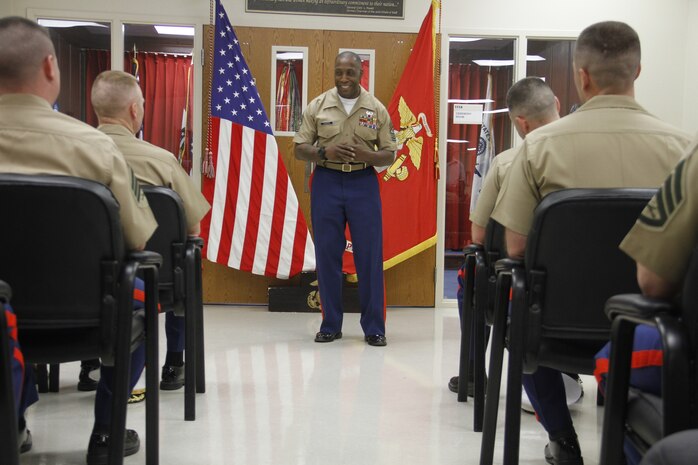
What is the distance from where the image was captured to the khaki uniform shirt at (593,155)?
185cm

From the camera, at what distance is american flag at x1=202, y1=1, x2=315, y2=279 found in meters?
5.47

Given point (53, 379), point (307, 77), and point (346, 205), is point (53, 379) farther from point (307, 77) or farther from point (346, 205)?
point (307, 77)

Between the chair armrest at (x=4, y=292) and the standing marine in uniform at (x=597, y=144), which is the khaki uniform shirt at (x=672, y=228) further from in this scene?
the chair armrest at (x=4, y=292)

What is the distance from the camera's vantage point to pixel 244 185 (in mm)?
5480

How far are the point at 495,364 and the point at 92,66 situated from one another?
4925 millimetres

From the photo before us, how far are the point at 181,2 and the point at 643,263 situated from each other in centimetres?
515

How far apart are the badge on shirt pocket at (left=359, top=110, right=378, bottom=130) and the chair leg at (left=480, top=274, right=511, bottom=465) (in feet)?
8.47

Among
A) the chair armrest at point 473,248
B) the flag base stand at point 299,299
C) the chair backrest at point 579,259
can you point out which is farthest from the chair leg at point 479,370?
the flag base stand at point 299,299

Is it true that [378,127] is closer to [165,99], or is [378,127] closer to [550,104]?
[550,104]

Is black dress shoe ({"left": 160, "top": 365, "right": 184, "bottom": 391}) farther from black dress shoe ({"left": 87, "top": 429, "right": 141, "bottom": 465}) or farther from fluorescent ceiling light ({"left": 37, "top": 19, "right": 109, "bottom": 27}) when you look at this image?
fluorescent ceiling light ({"left": 37, "top": 19, "right": 109, "bottom": 27})

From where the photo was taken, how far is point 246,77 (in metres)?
5.49

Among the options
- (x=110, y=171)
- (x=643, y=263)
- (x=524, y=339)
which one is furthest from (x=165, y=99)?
(x=643, y=263)

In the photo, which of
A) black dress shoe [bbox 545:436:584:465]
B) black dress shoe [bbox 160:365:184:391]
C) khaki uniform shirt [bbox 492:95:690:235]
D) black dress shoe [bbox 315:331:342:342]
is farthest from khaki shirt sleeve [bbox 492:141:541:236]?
black dress shoe [bbox 315:331:342:342]

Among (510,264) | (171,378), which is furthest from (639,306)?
(171,378)
